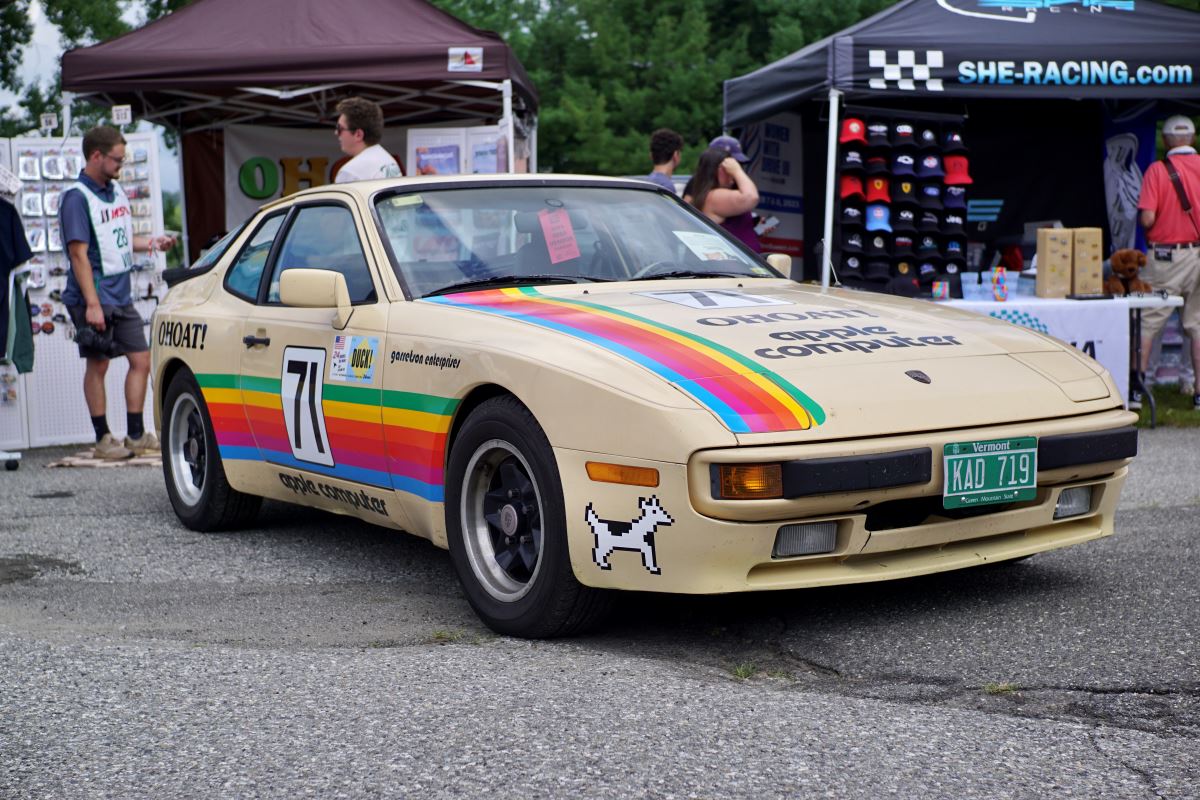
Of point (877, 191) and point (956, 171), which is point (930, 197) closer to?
point (956, 171)

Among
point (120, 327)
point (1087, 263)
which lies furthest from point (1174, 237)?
point (120, 327)

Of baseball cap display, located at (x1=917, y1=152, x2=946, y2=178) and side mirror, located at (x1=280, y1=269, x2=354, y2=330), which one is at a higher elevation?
baseball cap display, located at (x1=917, y1=152, x2=946, y2=178)

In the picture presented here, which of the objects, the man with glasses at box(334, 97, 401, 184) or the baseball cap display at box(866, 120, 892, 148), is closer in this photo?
the man with glasses at box(334, 97, 401, 184)

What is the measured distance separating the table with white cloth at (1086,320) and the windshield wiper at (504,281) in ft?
15.7

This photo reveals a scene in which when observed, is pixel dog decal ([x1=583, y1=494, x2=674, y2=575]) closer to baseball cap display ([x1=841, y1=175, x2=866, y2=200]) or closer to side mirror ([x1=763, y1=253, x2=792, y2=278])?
side mirror ([x1=763, y1=253, x2=792, y2=278])

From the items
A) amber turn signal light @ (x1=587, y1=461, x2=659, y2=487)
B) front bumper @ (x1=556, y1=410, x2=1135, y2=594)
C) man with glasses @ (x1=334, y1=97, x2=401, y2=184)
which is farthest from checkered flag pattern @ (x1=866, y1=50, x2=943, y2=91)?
amber turn signal light @ (x1=587, y1=461, x2=659, y2=487)

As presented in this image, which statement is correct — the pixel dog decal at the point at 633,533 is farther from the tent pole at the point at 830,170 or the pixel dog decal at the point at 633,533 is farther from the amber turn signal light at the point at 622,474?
the tent pole at the point at 830,170

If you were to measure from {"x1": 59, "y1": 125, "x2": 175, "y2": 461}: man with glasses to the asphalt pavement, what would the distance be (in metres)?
3.39

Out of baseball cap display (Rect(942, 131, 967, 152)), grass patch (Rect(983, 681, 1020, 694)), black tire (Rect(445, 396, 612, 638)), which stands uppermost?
baseball cap display (Rect(942, 131, 967, 152))

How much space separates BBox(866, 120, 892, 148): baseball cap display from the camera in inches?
396

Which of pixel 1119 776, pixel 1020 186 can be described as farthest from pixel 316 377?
pixel 1020 186

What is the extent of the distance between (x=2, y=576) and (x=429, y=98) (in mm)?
8201

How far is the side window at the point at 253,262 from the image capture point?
5734 mm

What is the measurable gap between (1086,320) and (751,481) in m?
6.16
